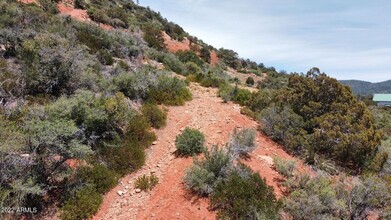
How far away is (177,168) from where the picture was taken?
23.8 ft

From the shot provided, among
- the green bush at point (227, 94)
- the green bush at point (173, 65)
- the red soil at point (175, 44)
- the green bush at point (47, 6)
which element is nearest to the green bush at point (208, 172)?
the green bush at point (227, 94)

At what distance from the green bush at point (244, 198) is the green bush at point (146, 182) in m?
1.61

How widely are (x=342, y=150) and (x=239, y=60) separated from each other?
31013 millimetres

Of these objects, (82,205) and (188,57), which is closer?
(82,205)

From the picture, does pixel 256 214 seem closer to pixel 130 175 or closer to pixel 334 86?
pixel 130 175

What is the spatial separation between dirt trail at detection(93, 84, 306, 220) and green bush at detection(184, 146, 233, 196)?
234mm

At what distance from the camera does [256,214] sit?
5.27m

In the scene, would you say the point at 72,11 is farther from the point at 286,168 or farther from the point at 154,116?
the point at 286,168

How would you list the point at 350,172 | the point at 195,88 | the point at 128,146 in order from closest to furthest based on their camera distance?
the point at 128,146
the point at 350,172
the point at 195,88

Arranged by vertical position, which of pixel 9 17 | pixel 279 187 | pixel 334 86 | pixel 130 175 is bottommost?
pixel 130 175

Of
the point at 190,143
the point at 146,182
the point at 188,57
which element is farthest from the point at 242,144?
the point at 188,57

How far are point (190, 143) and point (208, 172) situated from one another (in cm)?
149

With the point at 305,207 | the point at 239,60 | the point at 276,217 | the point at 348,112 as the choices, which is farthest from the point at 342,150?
the point at 239,60

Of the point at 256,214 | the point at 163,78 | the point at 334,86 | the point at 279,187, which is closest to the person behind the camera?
the point at 256,214
